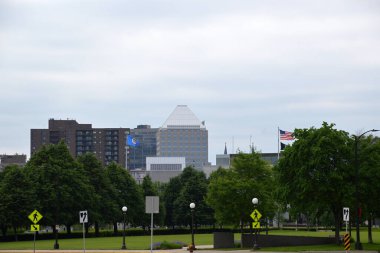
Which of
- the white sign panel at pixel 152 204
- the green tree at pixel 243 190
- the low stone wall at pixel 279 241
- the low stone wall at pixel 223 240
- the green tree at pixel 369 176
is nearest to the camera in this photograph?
the white sign panel at pixel 152 204

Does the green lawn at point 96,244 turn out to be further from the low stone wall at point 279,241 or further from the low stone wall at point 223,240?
the low stone wall at point 279,241

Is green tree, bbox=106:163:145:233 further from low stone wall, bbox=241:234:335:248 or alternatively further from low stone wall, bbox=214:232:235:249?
low stone wall, bbox=241:234:335:248

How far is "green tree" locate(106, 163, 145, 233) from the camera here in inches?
4798

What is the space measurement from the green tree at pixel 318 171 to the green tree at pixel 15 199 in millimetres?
44146

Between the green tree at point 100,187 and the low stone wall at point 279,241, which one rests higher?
the green tree at point 100,187

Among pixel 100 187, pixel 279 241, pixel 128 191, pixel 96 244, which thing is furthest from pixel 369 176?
pixel 128 191

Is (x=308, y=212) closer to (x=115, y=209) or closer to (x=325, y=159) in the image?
(x=325, y=159)

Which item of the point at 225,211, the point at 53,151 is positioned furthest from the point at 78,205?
the point at 225,211

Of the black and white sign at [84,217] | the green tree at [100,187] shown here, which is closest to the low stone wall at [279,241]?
the black and white sign at [84,217]

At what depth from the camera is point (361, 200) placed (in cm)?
6300

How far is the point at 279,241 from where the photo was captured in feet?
210

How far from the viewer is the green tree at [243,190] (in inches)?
2699

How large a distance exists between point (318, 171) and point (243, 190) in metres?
9.29

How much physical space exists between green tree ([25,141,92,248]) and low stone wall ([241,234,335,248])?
41624mm
